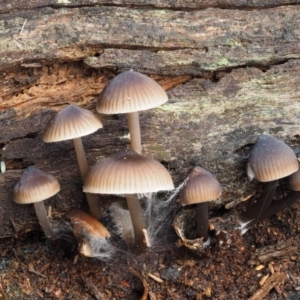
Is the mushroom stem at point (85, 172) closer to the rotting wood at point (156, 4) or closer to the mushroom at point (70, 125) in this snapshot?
the mushroom at point (70, 125)

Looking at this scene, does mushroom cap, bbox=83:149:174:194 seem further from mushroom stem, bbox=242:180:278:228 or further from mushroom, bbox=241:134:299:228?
mushroom stem, bbox=242:180:278:228

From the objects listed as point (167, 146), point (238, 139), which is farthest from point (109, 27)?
point (238, 139)

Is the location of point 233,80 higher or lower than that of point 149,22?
lower

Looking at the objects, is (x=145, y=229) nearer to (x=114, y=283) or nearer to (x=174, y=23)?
(x=114, y=283)

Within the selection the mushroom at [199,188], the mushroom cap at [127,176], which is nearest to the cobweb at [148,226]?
the mushroom at [199,188]

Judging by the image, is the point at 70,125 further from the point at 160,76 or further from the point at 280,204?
the point at 280,204

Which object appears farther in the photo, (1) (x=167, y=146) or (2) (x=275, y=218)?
(2) (x=275, y=218)

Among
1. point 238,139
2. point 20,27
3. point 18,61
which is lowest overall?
point 238,139
